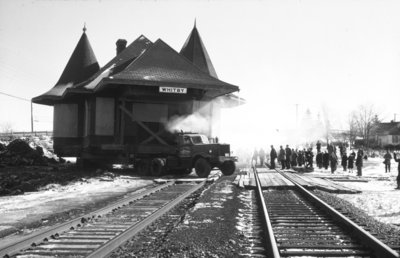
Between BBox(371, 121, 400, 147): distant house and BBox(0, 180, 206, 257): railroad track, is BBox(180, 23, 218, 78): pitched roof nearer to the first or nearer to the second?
BBox(0, 180, 206, 257): railroad track

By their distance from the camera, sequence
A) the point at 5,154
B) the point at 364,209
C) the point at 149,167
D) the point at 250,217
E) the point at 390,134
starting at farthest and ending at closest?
1. the point at 390,134
2. the point at 5,154
3. the point at 149,167
4. the point at 364,209
5. the point at 250,217

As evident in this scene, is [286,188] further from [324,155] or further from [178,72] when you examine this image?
[324,155]

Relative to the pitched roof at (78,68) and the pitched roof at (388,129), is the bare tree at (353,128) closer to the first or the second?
the pitched roof at (388,129)

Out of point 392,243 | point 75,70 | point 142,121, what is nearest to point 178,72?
point 142,121

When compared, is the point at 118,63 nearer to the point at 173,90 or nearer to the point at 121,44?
the point at 121,44

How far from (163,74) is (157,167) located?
524 centimetres

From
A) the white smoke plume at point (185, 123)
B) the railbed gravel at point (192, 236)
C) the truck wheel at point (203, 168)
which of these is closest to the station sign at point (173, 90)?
the white smoke plume at point (185, 123)

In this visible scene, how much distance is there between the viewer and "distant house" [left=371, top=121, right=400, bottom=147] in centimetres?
10325

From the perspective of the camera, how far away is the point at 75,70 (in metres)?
31.8

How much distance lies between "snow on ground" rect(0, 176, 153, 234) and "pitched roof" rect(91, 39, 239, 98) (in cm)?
641

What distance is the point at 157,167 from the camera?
70.9 ft

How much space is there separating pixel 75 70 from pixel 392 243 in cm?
2894

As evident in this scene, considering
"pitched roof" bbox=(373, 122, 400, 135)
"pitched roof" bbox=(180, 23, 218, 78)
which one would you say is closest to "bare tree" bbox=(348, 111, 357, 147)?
"pitched roof" bbox=(373, 122, 400, 135)

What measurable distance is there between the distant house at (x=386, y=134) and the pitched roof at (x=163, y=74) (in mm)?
85674
